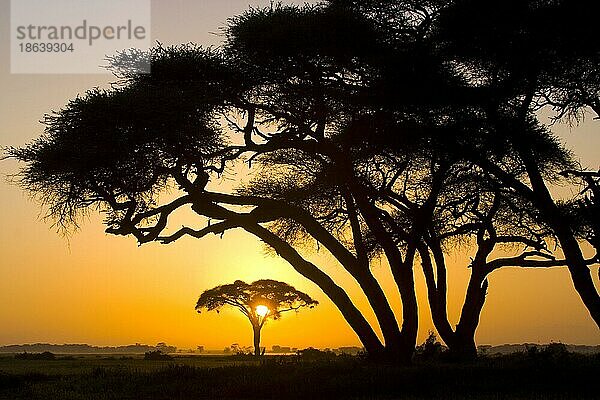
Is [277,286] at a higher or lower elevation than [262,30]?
lower

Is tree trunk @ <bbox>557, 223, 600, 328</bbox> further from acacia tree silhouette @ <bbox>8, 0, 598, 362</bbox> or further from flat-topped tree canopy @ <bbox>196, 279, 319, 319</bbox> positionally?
flat-topped tree canopy @ <bbox>196, 279, 319, 319</bbox>

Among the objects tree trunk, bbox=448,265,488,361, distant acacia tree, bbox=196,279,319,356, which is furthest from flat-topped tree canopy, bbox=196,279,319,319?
tree trunk, bbox=448,265,488,361

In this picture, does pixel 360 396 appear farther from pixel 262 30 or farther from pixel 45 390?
pixel 262 30

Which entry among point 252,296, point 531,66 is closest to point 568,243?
point 531,66

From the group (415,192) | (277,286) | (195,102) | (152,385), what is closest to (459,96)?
(415,192)

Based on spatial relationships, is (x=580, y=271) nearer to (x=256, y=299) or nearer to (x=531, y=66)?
(x=531, y=66)

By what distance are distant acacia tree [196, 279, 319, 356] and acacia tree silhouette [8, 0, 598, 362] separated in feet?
114

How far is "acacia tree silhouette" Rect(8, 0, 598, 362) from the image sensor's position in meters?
20.9

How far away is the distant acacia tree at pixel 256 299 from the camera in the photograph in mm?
58500

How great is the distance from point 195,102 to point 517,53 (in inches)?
322

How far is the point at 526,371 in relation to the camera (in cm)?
1886

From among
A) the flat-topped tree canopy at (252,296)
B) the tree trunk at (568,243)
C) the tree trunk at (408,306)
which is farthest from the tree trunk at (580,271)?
the flat-topped tree canopy at (252,296)

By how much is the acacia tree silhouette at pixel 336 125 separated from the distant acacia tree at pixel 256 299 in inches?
1373

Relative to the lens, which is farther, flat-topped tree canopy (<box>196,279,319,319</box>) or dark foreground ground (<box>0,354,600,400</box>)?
flat-topped tree canopy (<box>196,279,319,319</box>)
